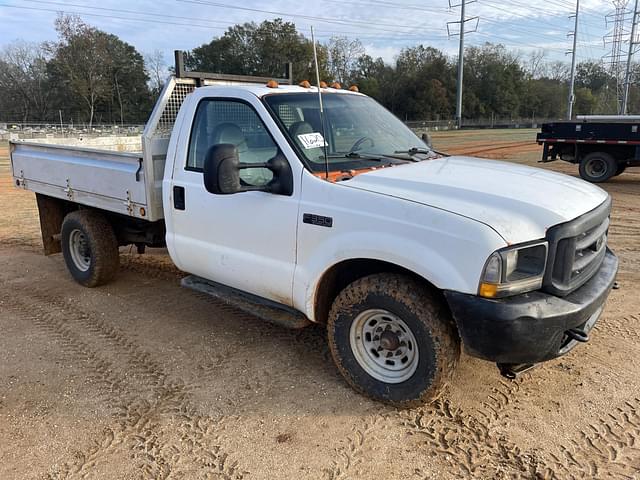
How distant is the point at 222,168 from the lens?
3.16 meters

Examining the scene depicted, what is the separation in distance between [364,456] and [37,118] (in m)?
76.1


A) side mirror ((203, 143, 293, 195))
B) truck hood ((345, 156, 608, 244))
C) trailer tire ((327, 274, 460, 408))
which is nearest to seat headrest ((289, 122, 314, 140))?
side mirror ((203, 143, 293, 195))

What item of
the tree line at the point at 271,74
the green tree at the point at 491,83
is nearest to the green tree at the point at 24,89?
the tree line at the point at 271,74

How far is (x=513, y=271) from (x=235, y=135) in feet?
7.35

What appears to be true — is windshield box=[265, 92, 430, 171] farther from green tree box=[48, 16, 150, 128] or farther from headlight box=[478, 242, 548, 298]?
green tree box=[48, 16, 150, 128]

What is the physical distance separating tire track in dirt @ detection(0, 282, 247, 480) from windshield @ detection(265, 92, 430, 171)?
1820 mm

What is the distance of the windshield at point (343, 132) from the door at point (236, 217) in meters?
0.21

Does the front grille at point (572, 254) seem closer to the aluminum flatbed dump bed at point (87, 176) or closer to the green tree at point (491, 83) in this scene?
the aluminum flatbed dump bed at point (87, 176)

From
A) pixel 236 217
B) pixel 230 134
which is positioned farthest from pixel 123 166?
pixel 236 217

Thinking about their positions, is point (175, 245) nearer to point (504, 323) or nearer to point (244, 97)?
point (244, 97)

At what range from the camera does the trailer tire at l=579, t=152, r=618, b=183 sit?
12.8 metres

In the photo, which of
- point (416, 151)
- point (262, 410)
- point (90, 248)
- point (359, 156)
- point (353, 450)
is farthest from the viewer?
point (90, 248)

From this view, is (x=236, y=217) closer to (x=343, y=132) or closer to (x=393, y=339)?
(x=343, y=132)

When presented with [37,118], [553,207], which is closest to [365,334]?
[553,207]
